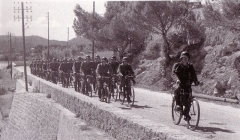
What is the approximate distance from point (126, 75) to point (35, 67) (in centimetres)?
2418

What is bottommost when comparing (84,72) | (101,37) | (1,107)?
(1,107)

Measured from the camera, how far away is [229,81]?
16.2 metres

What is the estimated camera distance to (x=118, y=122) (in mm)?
6293

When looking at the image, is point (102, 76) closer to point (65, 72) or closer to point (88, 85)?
point (88, 85)

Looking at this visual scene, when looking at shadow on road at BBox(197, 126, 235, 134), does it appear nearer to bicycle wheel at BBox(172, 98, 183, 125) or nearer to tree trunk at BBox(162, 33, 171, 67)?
bicycle wheel at BBox(172, 98, 183, 125)

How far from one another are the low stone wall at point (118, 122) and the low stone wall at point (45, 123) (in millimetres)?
172

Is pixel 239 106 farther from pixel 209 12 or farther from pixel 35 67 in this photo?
pixel 35 67

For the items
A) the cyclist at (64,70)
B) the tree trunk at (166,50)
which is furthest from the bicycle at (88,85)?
the tree trunk at (166,50)

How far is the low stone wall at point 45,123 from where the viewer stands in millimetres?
7754

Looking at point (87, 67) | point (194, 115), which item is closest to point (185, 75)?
point (194, 115)

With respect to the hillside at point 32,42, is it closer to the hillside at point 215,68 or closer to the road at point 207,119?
the hillside at point 215,68

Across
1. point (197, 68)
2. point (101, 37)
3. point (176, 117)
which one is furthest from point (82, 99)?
point (101, 37)

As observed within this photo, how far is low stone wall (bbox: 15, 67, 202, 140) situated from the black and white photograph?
1cm

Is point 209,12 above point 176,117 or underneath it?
above
